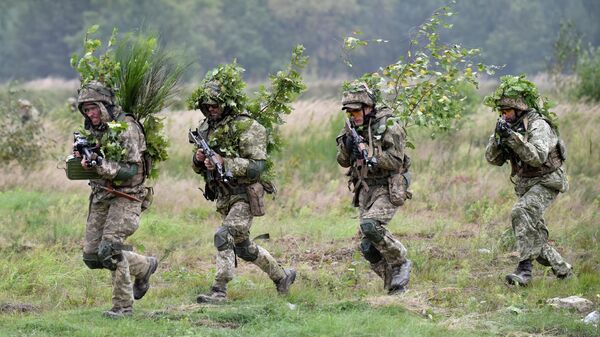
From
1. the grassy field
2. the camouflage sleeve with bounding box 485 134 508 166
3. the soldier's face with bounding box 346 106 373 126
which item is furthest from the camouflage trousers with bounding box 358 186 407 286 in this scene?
the camouflage sleeve with bounding box 485 134 508 166

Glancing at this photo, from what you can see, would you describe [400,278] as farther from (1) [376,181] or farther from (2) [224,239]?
(2) [224,239]

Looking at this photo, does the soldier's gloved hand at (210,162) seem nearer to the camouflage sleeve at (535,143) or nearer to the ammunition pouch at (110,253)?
the ammunition pouch at (110,253)

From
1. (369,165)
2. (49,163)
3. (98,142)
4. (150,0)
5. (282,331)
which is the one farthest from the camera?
(150,0)

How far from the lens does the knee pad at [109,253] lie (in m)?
8.47

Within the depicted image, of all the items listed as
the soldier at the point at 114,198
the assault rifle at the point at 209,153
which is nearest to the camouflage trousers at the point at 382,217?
the assault rifle at the point at 209,153

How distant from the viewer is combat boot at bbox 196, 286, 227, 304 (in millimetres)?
9258

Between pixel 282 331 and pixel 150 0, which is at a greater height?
pixel 150 0

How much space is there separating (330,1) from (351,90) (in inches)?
2093

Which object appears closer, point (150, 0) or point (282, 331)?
point (282, 331)

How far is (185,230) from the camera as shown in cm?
1341

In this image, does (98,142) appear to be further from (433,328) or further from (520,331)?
(520,331)

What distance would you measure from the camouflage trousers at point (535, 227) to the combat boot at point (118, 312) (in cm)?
384

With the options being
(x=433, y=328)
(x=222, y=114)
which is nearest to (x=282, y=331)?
(x=433, y=328)

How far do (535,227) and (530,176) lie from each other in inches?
19.2
